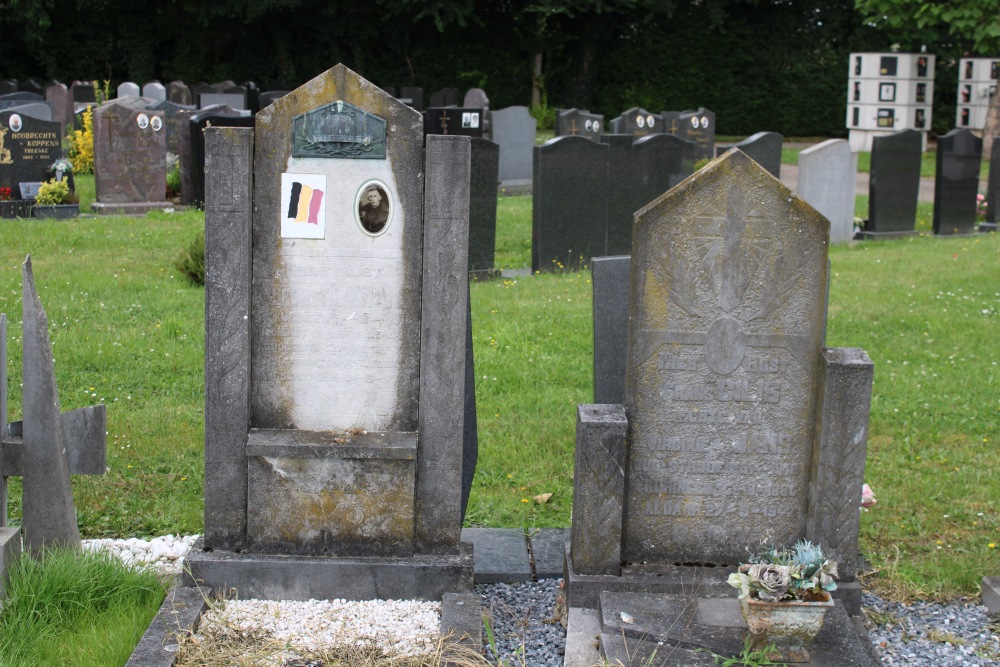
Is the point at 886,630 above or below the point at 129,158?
below

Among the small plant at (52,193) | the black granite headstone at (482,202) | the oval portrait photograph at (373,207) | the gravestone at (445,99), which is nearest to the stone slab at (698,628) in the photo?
the oval portrait photograph at (373,207)

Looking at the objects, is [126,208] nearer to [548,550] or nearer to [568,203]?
[568,203]

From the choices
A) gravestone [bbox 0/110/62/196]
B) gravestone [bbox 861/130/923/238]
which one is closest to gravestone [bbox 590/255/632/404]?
gravestone [bbox 861/130/923/238]

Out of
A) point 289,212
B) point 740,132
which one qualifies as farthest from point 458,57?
point 289,212

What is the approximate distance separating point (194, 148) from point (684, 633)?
38.2ft

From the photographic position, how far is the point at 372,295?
420cm

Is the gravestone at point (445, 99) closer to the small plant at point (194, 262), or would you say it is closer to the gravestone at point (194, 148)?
the gravestone at point (194, 148)

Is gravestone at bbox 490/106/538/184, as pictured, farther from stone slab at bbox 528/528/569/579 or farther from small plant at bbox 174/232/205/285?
stone slab at bbox 528/528/569/579

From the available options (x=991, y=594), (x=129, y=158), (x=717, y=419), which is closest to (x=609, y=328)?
(x=717, y=419)

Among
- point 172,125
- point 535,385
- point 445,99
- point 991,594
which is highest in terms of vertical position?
point 445,99

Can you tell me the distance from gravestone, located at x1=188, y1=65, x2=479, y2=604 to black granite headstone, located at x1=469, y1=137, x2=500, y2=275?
20.7 ft

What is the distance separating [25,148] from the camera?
13594mm

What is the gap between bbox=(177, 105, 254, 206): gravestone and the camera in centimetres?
1373

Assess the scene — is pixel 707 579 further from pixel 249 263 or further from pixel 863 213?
pixel 863 213
